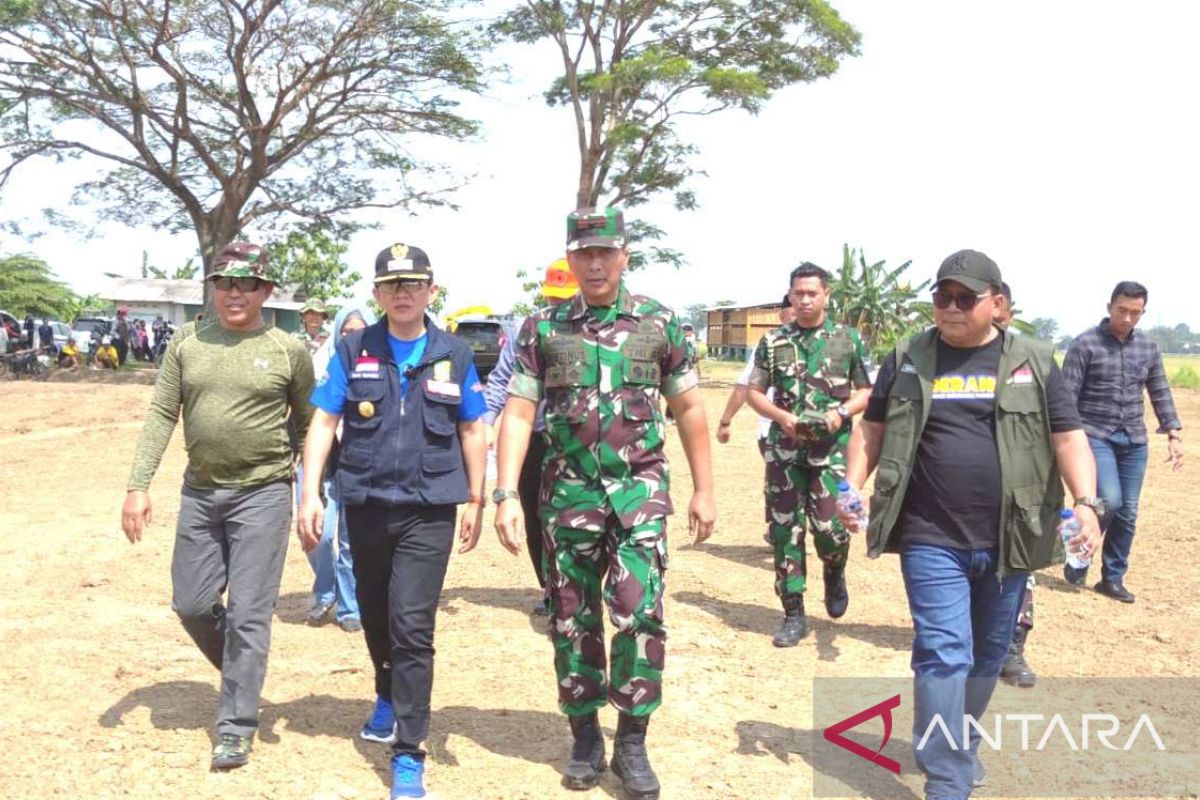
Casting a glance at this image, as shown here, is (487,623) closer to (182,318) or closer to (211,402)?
(211,402)

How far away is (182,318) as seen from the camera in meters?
65.4

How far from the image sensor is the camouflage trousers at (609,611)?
3.68 m

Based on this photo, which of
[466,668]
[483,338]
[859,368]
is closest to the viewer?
[466,668]

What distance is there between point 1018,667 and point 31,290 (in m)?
63.2

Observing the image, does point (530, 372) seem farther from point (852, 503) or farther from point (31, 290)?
point (31, 290)

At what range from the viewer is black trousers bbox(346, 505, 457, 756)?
3.65m

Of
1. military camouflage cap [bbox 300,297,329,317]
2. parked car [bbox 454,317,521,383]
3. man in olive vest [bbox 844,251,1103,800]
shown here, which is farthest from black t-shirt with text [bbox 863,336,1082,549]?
parked car [bbox 454,317,521,383]

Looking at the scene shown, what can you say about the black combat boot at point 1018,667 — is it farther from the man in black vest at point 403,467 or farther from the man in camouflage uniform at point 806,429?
the man in black vest at point 403,467

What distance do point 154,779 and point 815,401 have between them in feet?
11.9

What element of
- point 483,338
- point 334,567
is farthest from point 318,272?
point 334,567

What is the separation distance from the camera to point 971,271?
139 inches

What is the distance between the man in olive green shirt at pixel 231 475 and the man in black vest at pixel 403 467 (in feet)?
1.14

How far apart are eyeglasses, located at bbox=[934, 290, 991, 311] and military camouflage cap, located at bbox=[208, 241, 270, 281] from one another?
252 centimetres

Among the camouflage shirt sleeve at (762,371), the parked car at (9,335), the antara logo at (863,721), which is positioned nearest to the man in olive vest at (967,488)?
the antara logo at (863,721)
